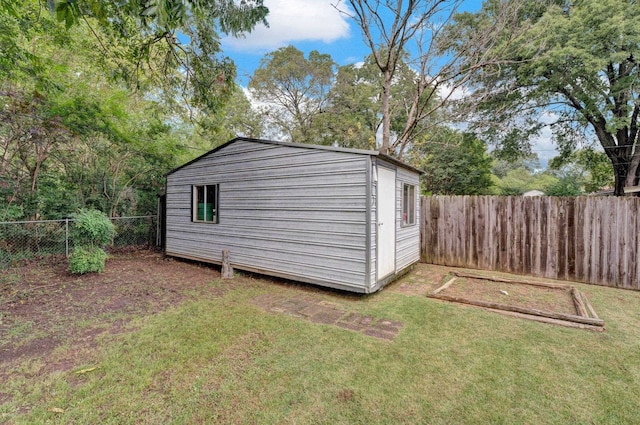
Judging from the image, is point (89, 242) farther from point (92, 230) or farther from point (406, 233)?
point (406, 233)

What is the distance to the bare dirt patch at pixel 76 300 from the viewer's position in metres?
2.94

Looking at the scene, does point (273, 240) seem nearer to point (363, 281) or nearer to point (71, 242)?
point (363, 281)

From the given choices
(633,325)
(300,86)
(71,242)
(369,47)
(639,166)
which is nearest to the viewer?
(633,325)

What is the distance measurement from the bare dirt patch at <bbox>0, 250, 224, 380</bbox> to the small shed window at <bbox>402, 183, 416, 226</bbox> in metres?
3.89

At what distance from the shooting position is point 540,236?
5.69m

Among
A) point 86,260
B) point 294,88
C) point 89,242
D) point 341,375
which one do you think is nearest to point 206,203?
point 89,242

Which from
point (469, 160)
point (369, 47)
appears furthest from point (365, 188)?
point (469, 160)

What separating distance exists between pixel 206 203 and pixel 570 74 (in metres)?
13.0

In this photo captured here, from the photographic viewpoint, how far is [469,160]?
54.9ft

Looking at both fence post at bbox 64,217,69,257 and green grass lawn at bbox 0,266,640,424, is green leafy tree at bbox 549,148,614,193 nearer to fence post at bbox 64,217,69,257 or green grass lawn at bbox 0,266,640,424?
green grass lawn at bbox 0,266,640,424

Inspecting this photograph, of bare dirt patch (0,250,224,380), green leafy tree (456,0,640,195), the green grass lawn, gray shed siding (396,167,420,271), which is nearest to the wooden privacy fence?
gray shed siding (396,167,420,271)

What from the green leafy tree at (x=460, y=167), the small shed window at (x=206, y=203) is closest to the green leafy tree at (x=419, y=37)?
the small shed window at (x=206, y=203)

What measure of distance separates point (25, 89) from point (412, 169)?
900 centimetres

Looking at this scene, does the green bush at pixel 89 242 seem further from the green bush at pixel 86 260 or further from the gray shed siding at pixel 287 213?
the gray shed siding at pixel 287 213
